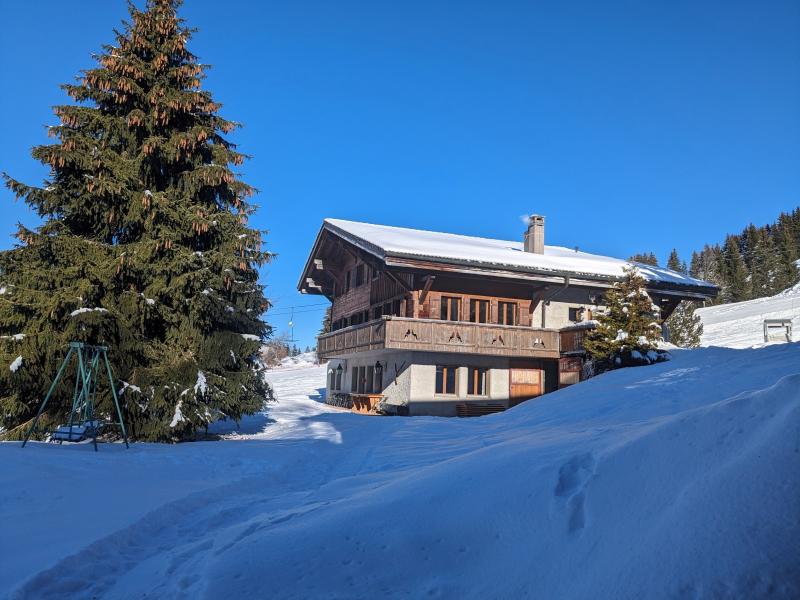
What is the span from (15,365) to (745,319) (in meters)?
57.0

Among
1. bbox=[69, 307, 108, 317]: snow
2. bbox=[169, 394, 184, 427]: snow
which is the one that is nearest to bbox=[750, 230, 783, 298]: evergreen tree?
bbox=[169, 394, 184, 427]: snow

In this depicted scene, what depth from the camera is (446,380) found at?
76.9 feet

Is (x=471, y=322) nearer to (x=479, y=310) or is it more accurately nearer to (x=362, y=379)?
(x=479, y=310)

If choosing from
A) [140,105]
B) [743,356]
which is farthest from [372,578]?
[140,105]

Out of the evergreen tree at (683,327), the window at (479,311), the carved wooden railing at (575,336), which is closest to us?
the carved wooden railing at (575,336)

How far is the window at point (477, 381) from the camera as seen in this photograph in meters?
23.7

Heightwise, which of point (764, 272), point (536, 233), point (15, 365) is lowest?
point (15, 365)

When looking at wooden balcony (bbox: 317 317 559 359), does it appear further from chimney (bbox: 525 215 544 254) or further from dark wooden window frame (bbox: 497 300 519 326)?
chimney (bbox: 525 215 544 254)

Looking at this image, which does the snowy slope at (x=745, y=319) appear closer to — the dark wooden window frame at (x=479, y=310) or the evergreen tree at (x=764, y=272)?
the evergreen tree at (x=764, y=272)

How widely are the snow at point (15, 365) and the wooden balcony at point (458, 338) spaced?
39.7 ft

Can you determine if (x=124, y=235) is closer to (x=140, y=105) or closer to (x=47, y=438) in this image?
(x=140, y=105)

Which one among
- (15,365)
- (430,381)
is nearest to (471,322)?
(430,381)

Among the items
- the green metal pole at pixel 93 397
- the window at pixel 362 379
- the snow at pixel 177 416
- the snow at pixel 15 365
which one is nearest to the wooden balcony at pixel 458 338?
the window at pixel 362 379

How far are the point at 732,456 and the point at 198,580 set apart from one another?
12.8 feet
